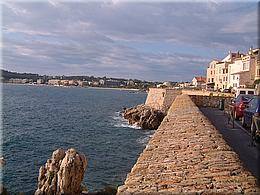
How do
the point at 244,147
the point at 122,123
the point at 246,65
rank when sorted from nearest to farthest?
the point at 244,147 < the point at 122,123 < the point at 246,65

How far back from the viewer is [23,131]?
4047cm

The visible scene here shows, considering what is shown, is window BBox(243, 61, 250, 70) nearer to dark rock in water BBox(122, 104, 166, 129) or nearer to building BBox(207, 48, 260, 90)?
building BBox(207, 48, 260, 90)

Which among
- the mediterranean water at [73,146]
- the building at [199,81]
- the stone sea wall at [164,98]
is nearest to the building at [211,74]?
the building at [199,81]

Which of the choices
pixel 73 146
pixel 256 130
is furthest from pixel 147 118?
pixel 256 130

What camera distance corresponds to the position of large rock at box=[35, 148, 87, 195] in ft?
53.3

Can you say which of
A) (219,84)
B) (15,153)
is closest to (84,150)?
(15,153)

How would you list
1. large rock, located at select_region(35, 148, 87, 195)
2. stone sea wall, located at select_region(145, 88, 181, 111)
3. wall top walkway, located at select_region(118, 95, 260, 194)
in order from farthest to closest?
stone sea wall, located at select_region(145, 88, 181, 111) < large rock, located at select_region(35, 148, 87, 195) < wall top walkway, located at select_region(118, 95, 260, 194)

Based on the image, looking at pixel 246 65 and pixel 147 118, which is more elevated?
pixel 246 65

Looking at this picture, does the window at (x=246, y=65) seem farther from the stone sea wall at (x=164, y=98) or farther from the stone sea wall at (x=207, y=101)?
the stone sea wall at (x=207, y=101)

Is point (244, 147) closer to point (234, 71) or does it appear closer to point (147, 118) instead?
point (147, 118)

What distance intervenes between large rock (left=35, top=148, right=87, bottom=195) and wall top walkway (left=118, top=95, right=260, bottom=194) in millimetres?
7708

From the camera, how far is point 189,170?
21.1ft

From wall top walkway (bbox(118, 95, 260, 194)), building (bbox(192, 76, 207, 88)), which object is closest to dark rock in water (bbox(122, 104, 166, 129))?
wall top walkway (bbox(118, 95, 260, 194))

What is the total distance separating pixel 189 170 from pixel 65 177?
10779 millimetres
